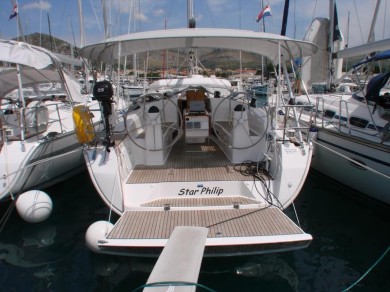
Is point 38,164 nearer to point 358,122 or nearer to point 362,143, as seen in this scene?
point 362,143

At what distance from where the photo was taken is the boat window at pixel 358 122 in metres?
6.25

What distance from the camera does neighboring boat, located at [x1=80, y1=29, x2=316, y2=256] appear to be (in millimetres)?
3326

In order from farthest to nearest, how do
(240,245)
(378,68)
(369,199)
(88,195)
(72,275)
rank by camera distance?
(378,68)
(88,195)
(369,199)
(72,275)
(240,245)

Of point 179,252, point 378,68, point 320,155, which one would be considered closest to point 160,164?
point 179,252

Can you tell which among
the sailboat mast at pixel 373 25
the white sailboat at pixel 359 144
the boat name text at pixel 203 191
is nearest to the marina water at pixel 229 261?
the white sailboat at pixel 359 144

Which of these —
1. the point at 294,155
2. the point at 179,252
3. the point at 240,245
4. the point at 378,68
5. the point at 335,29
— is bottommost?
the point at 240,245

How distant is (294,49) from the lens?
205 inches

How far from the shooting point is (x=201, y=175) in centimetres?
466

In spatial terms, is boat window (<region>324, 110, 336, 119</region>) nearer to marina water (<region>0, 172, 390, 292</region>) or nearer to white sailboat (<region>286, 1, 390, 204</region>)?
white sailboat (<region>286, 1, 390, 204</region>)

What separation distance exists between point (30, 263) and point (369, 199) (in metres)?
5.44

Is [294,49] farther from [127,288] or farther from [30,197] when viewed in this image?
[30,197]

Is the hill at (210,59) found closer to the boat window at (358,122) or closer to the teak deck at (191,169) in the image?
the teak deck at (191,169)

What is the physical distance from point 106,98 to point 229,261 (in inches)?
102

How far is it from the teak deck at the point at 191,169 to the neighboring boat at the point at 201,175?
0.05ft
